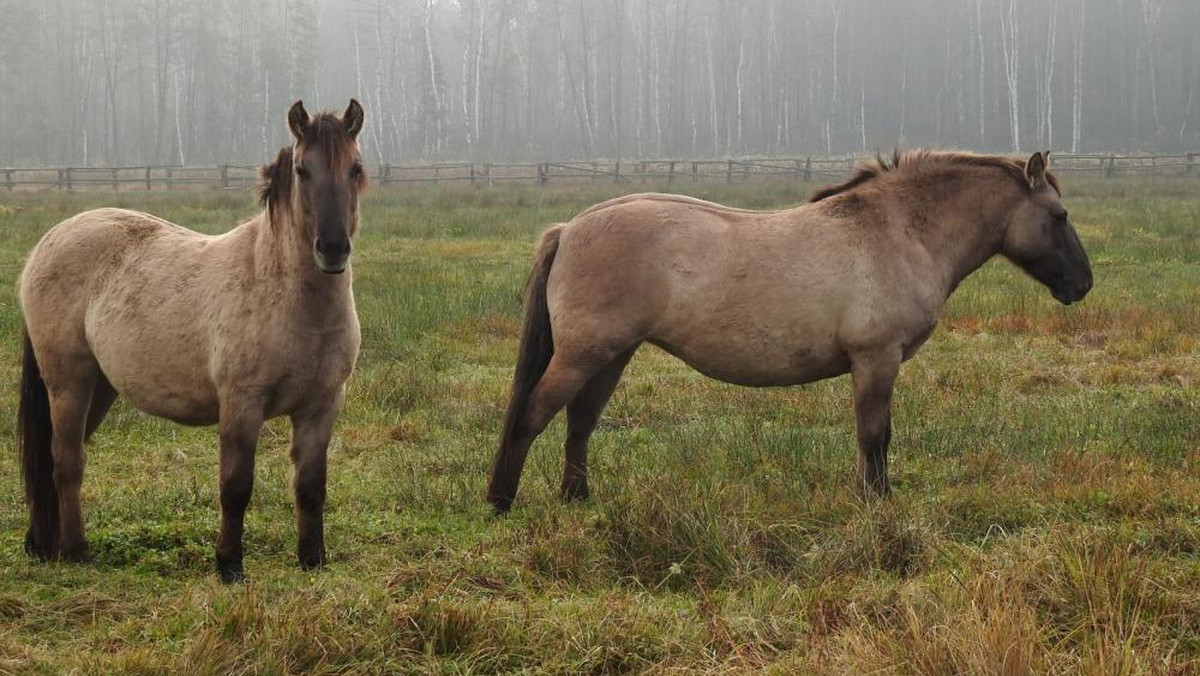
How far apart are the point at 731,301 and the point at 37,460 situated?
3.61m

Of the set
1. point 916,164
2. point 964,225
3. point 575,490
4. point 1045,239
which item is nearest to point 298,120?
point 575,490

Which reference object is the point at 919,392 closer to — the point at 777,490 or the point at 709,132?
the point at 777,490

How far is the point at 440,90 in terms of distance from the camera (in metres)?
58.3

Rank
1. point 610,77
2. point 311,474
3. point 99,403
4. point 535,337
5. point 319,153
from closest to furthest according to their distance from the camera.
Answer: point 319,153 → point 311,474 → point 99,403 → point 535,337 → point 610,77

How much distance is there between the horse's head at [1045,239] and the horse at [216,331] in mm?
3968

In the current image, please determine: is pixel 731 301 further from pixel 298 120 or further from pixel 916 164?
pixel 298 120

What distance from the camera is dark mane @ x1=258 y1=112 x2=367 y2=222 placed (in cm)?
456

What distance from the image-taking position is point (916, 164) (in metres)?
6.49

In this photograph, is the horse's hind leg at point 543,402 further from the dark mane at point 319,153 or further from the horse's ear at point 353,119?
the horse's ear at point 353,119

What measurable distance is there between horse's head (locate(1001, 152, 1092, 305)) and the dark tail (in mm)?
5405

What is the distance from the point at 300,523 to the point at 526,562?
3.61ft

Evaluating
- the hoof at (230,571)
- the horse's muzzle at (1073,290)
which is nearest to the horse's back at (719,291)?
the horse's muzzle at (1073,290)

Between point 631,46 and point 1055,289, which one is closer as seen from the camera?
point 1055,289

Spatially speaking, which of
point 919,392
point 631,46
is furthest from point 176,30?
point 919,392
